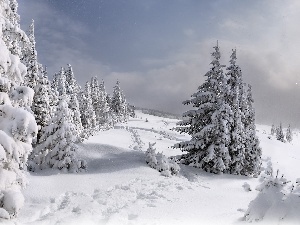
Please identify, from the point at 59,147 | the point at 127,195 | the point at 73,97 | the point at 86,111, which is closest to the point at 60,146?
the point at 59,147

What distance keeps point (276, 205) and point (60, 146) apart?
14473mm

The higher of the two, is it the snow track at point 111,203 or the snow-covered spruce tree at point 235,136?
the snow-covered spruce tree at point 235,136

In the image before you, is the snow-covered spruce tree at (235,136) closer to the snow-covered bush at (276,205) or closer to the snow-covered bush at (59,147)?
the snow-covered bush at (59,147)

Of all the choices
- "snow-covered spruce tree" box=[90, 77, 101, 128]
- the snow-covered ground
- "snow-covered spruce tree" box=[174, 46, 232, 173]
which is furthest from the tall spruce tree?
"snow-covered spruce tree" box=[90, 77, 101, 128]

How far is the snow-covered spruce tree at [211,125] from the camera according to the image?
84.2ft

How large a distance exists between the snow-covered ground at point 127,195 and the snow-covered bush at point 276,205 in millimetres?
317

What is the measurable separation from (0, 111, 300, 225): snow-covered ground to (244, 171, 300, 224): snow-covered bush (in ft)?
1.04

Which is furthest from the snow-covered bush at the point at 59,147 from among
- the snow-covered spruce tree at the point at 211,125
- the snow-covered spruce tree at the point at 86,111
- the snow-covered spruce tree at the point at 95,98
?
the snow-covered spruce tree at the point at 95,98

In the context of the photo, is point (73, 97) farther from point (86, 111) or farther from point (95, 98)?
point (95, 98)

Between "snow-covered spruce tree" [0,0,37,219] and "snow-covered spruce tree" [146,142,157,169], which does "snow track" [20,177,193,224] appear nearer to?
"snow-covered spruce tree" [0,0,37,219]

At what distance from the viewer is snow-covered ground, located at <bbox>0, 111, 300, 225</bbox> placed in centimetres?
1227

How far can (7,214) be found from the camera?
343 inches

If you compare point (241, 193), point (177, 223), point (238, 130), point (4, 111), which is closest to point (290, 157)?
point (238, 130)

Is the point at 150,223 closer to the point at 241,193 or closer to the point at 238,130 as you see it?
the point at 241,193
